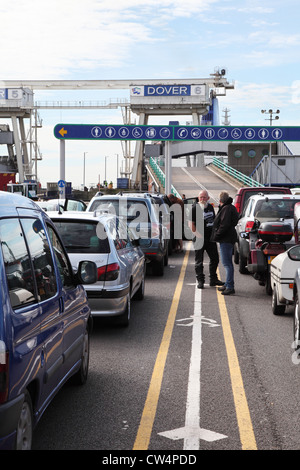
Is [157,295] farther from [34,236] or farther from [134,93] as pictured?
[134,93]

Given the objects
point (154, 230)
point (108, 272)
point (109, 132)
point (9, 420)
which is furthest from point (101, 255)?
point (109, 132)

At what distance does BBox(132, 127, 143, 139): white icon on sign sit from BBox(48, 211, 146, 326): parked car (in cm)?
3008

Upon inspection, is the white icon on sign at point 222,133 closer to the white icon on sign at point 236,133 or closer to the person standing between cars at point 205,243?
the white icon on sign at point 236,133

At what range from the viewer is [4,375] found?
3.42 m

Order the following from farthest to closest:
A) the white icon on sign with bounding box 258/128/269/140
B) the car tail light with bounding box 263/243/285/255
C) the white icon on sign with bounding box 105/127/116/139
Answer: the white icon on sign with bounding box 105/127/116/139 → the white icon on sign with bounding box 258/128/269/140 → the car tail light with bounding box 263/243/285/255

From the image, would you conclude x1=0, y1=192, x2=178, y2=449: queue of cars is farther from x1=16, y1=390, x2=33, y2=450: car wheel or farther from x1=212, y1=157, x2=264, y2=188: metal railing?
x1=212, y1=157, x2=264, y2=188: metal railing

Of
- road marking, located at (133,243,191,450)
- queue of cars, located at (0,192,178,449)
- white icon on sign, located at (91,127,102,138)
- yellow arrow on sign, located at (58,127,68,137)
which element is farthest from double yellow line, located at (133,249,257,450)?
white icon on sign, located at (91,127,102,138)

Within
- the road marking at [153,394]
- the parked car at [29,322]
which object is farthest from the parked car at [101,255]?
the parked car at [29,322]

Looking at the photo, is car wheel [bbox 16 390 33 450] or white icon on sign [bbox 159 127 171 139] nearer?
car wheel [bbox 16 390 33 450]

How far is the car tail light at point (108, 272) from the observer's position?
27.1 feet

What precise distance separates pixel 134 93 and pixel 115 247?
78755 mm

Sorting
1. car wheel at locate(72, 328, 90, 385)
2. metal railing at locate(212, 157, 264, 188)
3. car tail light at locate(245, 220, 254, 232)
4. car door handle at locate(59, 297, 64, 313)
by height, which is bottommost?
car wheel at locate(72, 328, 90, 385)

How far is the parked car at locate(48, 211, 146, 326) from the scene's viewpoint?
27.0 ft

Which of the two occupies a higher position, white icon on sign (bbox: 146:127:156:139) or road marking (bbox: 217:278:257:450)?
white icon on sign (bbox: 146:127:156:139)
